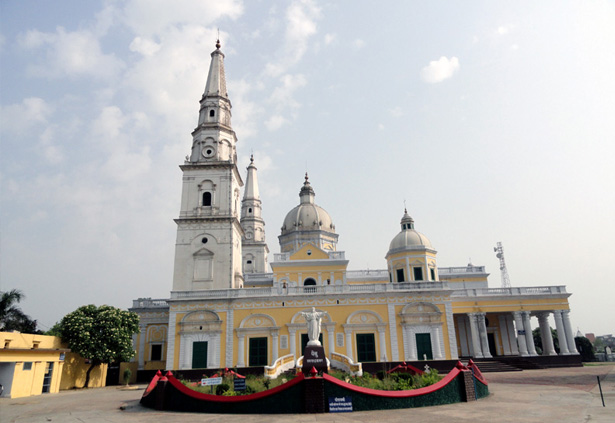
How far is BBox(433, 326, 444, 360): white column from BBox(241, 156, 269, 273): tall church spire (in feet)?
92.4

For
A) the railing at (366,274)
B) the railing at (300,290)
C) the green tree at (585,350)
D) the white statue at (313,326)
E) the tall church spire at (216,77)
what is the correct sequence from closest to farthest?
the white statue at (313,326)
the railing at (300,290)
the tall church spire at (216,77)
the railing at (366,274)
the green tree at (585,350)

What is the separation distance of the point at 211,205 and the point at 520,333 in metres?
29.5

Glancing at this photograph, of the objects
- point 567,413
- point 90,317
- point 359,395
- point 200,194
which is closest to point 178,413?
point 359,395

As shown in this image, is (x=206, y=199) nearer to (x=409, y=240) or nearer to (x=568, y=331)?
(x=409, y=240)

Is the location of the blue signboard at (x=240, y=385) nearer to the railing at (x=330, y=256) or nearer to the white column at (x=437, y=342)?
the white column at (x=437, y=342)

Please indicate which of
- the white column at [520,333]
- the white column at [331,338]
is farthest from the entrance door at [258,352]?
the white column at [520,333]

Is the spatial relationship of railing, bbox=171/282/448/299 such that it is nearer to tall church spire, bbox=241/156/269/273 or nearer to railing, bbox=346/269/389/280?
railing, bbox=346/269/389/280

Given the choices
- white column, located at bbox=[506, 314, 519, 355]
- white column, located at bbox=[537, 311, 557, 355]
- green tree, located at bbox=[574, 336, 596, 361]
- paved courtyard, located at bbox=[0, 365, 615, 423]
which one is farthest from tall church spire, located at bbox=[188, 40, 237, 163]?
green tree, located at bbox=[574, 336, 596, 361]

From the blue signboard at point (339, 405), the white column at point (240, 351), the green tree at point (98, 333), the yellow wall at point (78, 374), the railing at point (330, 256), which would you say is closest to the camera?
the blue signboard at point (339, 405)

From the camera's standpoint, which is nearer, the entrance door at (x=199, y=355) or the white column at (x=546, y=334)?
the entrance door at (x=199, y=355)

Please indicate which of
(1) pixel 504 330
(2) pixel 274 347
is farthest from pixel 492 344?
(2) pixel 274 347

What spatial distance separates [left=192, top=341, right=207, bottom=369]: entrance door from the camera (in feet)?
107

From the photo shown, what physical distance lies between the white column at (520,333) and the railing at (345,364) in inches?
709

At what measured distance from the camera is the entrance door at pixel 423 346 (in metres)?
32.8
